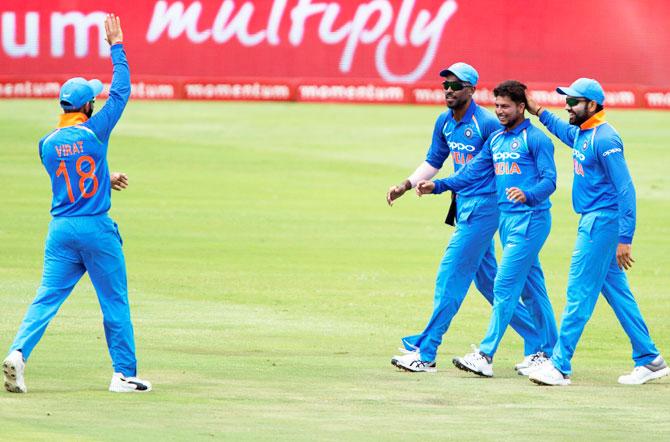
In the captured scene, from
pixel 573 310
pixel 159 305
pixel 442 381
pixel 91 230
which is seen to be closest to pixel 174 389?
pixel 91 230

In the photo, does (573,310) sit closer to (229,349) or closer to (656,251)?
(229,349)

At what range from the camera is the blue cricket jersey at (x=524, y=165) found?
10945mm

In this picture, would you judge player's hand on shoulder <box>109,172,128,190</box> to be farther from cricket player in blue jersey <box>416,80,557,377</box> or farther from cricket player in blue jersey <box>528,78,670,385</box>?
cricket player in blue jersey <box>528,78,670,385</box>

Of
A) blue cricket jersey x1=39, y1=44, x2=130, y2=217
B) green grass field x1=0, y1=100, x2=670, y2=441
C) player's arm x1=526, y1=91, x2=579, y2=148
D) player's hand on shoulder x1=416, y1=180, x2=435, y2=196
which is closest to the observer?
green grass field x1=0, y1=100, x2=670, y2=441

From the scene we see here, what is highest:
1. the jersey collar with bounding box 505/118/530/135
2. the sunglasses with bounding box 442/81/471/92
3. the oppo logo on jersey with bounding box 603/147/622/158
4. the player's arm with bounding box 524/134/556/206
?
the sunglasses with bounding box 442/81/471/92

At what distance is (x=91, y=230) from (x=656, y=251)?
10.6 m

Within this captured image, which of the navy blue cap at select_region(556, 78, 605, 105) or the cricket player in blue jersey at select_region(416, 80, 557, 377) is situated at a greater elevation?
the navy blue cap at select_region(556, 78, 605, 105)

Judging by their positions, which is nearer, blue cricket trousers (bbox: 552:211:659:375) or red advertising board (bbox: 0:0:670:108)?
blue cricket trousers (bbox: 552:211:659:375)

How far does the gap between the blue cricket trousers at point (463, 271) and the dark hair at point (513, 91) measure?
0.81 metres

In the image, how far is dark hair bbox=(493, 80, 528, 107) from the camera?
433 inches

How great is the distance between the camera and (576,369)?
38.1 feet

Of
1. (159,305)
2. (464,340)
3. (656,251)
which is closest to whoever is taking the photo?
(464,340)

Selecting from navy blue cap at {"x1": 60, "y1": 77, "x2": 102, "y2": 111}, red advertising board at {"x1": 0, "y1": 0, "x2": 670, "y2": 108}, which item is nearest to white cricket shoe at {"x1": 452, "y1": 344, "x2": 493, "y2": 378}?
navy blue cap at {"x1": 60, "y1": 77, "x2": 102, "y2": 111}

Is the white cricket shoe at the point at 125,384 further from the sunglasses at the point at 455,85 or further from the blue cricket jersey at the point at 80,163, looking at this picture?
the sunglasses at the point at 455,85
